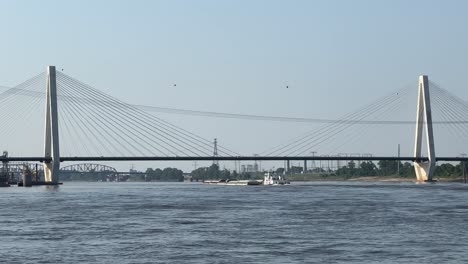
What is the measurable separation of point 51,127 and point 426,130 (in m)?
39.5

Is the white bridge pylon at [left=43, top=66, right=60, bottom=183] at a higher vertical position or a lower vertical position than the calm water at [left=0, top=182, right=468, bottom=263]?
higher

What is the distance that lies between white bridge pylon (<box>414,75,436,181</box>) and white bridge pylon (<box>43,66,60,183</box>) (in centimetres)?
3847

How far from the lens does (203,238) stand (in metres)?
35.2

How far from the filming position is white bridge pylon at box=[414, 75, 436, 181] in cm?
11588

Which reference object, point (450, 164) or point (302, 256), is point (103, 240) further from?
point (450, 164)

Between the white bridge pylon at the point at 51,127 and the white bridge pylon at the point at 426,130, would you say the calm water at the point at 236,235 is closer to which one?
the white bridge pylon at the point at 51,127

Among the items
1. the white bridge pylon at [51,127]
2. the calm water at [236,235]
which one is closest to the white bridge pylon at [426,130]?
the white bridge pylon at [51,127]

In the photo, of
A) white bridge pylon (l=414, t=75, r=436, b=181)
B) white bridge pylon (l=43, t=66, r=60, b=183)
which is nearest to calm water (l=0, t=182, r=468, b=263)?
white bridge pylon (l=43, t=66, r=60, b=183)

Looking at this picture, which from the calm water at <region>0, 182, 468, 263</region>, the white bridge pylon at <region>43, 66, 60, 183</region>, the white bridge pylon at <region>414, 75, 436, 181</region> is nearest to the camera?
the calm water at <region>0, 182, 468, 263</region>

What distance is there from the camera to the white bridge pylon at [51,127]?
10019cm

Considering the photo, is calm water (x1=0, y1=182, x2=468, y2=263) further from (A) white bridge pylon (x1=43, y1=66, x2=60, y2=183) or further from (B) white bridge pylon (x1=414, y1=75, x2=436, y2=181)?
(B) white bridge pylon (x1=414, y1=75, x2=436, y2=181)

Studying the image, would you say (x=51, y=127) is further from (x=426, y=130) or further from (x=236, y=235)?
(x=236, y=235)

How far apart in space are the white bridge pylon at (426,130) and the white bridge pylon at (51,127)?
38.5 meters

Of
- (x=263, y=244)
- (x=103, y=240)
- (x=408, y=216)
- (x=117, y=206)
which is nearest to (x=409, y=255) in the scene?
(x=263, y=244)
